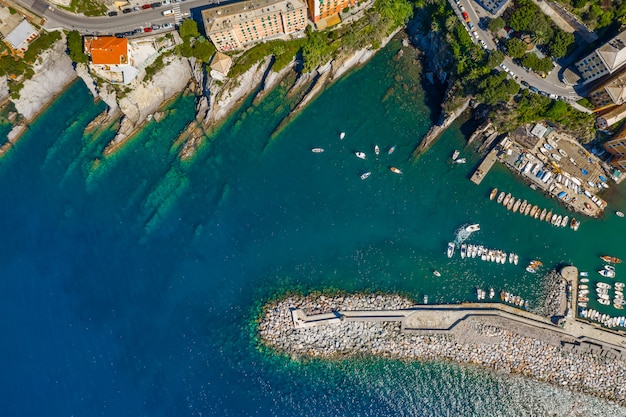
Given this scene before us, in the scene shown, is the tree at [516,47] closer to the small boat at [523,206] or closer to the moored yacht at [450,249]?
the small boat at [523,206]

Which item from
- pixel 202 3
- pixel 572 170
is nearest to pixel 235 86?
pixel 202 3

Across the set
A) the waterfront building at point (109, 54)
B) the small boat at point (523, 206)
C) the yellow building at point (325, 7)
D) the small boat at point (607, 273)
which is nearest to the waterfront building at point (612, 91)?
the small boat at point (523, 206)

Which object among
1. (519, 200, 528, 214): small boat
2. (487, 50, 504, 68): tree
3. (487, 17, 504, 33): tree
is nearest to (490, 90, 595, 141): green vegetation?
(487, 50, 504, 68): tree

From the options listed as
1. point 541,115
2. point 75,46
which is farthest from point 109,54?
point 541,115

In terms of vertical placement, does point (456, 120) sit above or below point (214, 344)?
above

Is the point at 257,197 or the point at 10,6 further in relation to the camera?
the point at 257,197

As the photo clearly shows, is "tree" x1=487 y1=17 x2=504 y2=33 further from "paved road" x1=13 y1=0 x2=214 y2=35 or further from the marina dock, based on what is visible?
"paved road" x1=13 y1=0 x2=214 y2=35

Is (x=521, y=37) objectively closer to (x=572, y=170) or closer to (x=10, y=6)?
(x=572, y=170)
